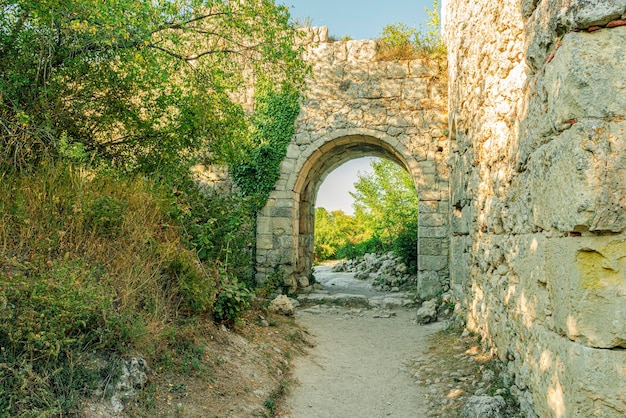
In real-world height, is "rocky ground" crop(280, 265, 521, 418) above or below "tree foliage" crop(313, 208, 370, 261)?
below

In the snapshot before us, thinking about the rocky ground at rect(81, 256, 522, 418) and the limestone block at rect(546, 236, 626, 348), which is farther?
the rocky ground at rect(81, 256, 522, 418)

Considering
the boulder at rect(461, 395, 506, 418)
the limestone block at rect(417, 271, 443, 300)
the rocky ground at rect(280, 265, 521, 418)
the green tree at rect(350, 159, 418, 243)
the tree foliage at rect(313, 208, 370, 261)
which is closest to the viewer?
the boulder at rect(461, 395, 506, 418)

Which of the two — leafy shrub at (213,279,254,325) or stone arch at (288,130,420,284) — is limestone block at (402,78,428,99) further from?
leafy shrub at (213,279,254,325)

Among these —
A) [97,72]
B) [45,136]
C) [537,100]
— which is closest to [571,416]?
[537,100]

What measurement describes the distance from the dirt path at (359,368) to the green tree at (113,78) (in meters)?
3.03

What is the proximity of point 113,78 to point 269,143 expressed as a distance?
4428 mm

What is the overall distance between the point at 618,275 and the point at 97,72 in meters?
5.47

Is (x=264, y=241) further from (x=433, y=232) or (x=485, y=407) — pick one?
(x=485, y=407)

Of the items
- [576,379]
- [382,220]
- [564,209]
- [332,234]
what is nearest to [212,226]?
[564,209]

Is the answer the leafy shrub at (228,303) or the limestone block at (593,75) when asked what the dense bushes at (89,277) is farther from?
the limestone block at (593,75)

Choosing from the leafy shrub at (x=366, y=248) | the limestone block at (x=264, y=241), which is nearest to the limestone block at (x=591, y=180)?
the limestone block at (x=264, y=241)

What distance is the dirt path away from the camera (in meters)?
4.29

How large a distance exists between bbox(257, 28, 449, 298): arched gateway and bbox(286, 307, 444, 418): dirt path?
1.61 meters

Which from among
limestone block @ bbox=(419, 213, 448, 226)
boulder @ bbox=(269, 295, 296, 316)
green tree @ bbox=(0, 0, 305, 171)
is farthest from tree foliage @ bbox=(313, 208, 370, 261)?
green tree @ bbox=(0, 0, 305, 171)
